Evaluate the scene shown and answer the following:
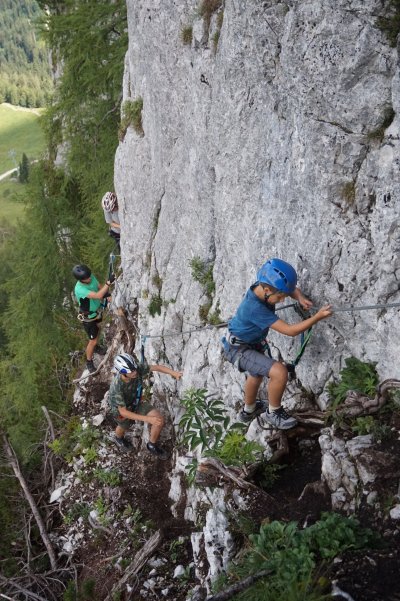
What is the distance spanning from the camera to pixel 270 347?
834 cm

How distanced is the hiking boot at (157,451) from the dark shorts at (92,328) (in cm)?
438

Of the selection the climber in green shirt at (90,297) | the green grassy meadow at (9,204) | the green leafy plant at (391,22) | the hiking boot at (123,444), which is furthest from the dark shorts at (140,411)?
the green grassy meadow at (9,204)

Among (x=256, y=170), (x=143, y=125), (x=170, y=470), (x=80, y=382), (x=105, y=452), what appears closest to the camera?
(x=256, y=170)

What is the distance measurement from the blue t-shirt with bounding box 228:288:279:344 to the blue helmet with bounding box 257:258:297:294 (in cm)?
37

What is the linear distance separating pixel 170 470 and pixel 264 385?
317 cm

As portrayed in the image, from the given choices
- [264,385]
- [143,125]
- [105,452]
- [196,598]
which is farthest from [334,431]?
[143,125]

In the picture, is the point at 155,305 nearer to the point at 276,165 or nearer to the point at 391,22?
the point at 276,165

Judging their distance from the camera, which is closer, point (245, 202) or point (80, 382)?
point (245, 202)

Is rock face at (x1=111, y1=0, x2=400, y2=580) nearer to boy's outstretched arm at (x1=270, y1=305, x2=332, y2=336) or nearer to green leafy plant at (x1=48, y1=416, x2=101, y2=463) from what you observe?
boy's outstretched arm at (x1=270, y1=305, x2=332, y2=336)

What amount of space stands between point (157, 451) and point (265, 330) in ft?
14.3

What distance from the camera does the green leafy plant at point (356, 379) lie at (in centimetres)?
636

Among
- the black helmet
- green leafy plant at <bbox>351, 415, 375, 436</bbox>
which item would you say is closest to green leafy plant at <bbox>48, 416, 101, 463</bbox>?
the black helmet

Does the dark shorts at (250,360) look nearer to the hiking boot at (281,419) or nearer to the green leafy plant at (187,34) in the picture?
the hiking boot at (281,419)

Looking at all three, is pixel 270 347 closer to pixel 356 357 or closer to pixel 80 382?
pixel 356 357
